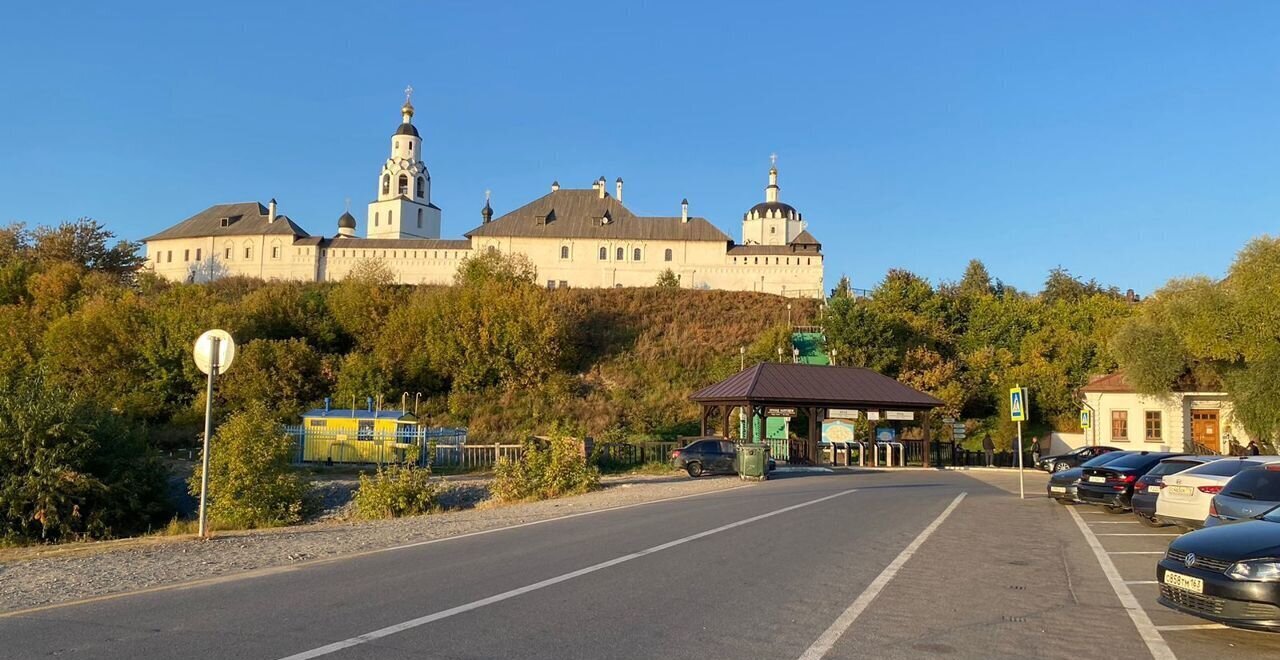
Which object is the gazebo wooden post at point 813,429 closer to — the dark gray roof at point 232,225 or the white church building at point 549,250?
the white church building at point 549,250

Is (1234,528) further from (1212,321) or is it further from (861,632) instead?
(1212,321)

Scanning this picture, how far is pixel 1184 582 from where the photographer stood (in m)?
8.38

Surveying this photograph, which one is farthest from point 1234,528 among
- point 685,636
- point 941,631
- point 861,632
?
point 685,636

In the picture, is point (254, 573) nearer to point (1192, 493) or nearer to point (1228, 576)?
point (1228, 576)

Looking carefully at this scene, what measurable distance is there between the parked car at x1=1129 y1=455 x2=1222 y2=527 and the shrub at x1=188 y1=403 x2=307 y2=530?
1873 cm

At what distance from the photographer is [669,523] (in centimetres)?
1620

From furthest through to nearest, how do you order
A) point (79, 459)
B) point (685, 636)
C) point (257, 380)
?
1. point (257, 380)
2. point (79, 459)
3. point (685, 636)

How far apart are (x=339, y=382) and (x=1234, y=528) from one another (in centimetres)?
4821

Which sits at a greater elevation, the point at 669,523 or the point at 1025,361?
the point at 1025,361

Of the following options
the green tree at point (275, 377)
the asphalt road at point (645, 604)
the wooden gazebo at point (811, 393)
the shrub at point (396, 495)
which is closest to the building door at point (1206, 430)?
the wooden gazebo at point (811, 393)

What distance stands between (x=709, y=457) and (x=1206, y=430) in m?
26.1

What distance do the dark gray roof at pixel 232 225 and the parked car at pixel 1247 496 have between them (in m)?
93.8

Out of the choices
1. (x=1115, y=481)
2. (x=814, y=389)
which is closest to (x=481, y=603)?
(x=1115, y=481)

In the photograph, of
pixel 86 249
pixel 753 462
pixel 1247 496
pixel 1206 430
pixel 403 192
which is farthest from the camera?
pixel 403 192
